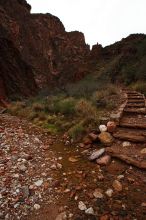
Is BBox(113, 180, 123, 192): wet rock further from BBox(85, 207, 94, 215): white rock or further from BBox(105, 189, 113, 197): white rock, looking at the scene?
BBox(85, 207, 94, 215): white rock

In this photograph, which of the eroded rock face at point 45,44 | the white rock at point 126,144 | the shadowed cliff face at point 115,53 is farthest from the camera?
the eroded rock face at point 45,44

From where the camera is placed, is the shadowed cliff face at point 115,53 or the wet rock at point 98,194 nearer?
the wet rock at point 98,194

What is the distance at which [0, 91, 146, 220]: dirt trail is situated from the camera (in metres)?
2.97

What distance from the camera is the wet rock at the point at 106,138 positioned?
15.2ft

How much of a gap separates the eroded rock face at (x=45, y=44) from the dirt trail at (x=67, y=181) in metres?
23.4

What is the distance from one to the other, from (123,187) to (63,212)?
3.03 feet

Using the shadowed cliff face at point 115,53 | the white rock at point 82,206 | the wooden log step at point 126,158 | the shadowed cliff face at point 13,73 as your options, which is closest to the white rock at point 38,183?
the white rock at point 82,206

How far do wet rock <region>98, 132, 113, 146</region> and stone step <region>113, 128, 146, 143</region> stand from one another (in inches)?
7.1

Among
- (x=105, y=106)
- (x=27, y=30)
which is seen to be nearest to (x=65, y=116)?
(x=105, y=106)

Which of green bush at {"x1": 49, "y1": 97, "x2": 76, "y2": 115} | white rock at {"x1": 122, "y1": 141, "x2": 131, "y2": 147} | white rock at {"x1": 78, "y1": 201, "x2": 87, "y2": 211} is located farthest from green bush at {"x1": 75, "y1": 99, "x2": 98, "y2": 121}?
white rock at {"x1": 78, "y1": 201, "x2": 87, "y2": 211}

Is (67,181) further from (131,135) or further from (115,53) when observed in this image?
(115,53)

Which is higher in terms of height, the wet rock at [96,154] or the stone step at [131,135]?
the stone step at [131,135]

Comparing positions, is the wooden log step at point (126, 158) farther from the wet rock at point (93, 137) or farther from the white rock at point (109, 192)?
the white rock at point (109, 192)

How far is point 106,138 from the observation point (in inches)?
186
